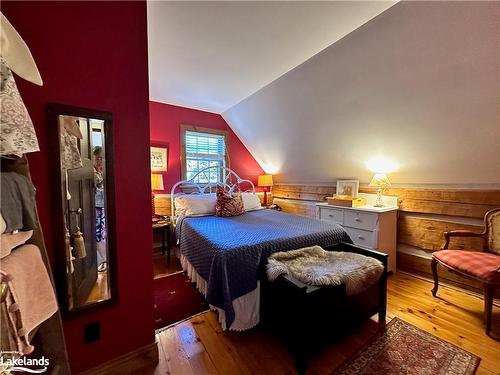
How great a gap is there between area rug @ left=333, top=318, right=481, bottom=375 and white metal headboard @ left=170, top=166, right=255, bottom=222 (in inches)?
103

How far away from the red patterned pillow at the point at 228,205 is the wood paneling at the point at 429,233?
2049 mm

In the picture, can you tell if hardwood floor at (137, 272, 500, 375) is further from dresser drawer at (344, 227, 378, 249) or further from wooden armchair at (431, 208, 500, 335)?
dresser drawer at (344, 227, 378, 249)

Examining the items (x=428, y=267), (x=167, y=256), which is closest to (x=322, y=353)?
(x=428, y=267)

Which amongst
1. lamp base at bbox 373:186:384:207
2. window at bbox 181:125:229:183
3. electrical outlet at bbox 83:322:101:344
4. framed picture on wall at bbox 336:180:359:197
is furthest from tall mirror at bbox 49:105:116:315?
framed picture on wall at bbox 336:180:359:197

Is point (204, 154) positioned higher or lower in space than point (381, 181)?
higher

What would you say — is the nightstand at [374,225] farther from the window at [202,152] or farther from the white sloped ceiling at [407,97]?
the window at [202,152]

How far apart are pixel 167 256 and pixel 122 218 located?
197cm

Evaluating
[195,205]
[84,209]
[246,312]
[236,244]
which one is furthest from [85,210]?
[195,205]

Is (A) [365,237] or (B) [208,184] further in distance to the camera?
(B) [208,184]

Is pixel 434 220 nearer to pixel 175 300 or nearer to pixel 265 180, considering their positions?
pixel 265 180

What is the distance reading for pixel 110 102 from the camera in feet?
4.07

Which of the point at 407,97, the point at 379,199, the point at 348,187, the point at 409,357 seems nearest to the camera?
the point at 409,357

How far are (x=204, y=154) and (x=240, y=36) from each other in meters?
2.26

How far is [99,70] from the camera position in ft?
3.93
